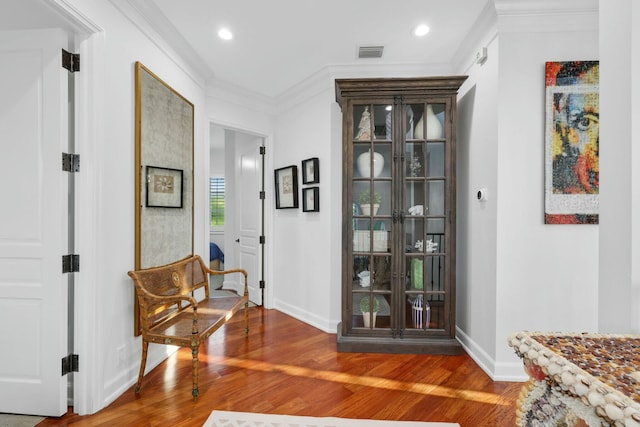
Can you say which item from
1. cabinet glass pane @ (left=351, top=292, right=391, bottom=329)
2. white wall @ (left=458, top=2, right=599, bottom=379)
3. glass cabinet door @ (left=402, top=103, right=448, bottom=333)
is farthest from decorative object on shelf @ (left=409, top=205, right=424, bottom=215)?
cabinet glass pane @ (left=351, top=292, right=391, bottom=329)

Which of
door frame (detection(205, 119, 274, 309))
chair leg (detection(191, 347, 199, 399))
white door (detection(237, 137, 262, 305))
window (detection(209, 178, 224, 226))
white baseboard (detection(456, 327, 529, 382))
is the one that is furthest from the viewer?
Result: window (detection(209, 178, 224, 226))

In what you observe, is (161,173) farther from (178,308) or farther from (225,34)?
(225,34)

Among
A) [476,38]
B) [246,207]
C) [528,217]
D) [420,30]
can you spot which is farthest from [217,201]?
[528,217]

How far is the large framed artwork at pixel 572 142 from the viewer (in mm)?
2098

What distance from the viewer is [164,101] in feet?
8.29

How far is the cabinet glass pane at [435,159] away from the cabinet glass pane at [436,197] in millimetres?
81

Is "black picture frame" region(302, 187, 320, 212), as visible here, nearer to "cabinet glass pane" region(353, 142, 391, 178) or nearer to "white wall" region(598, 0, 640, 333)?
"cabinet glass pane" region(353, 142, 391, 178)

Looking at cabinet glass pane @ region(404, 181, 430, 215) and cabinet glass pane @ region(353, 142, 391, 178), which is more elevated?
cabinet glass pane @ region(353, 142, 391, 178)

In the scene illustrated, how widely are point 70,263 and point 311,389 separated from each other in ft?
5.84

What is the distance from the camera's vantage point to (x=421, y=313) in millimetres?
2701

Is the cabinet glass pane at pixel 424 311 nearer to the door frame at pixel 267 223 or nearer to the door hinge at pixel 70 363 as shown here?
the door frame at pixel 267 223

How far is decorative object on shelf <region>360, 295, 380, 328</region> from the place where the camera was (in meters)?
2.74

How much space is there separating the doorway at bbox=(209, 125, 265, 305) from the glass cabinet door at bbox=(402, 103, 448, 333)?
202cm

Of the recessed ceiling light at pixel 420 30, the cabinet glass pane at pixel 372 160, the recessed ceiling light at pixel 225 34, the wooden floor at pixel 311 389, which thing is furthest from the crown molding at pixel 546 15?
the wooden floor at pixel 311 389
